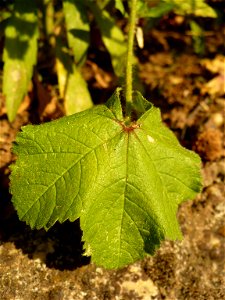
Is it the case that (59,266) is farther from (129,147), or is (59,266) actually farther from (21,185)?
(129,147)

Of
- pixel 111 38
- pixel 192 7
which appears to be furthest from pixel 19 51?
pixel 192 7

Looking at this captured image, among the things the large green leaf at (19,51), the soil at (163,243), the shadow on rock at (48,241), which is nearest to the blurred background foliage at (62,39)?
the large green leaf at (19,51)

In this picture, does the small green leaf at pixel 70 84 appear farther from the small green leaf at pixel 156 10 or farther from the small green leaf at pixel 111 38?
the small green leaf at pixel 156 10

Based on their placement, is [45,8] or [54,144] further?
[45,8]

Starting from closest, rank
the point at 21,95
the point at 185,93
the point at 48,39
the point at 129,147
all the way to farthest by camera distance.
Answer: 1. the point at 129,147
2. the point at 21,95
3. the point at 48,39
4. the point at 185,93

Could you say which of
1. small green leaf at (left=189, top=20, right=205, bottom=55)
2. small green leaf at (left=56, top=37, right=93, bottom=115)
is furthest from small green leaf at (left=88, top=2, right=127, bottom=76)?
small green leaf at (left=189, top=20, right=205, bottom=55)

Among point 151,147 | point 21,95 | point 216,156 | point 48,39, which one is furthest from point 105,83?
point 151,147

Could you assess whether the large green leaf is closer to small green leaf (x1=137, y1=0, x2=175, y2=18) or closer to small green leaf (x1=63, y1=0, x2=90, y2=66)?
small green leaf (x1=63, y1=0, x2=90, y2=66)
